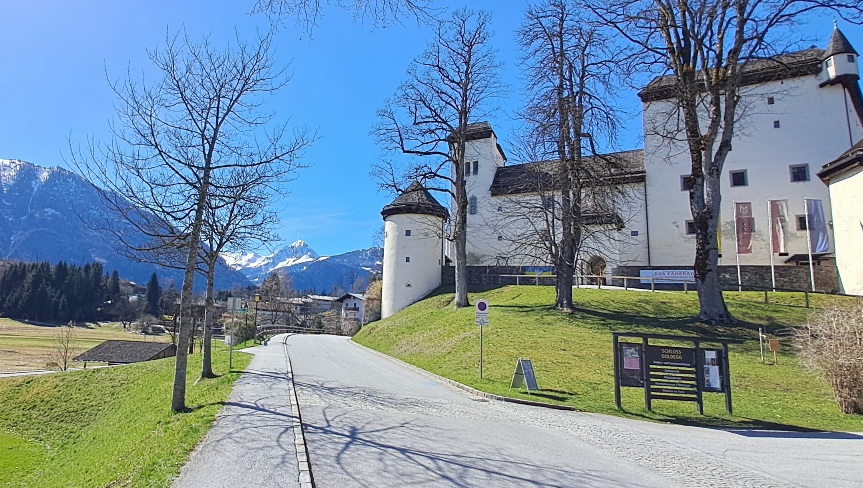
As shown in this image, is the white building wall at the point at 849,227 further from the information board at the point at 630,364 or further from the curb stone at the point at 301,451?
the curb stone at the point at 301,451

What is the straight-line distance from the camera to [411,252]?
43.2 m

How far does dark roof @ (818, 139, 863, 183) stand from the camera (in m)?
24.9

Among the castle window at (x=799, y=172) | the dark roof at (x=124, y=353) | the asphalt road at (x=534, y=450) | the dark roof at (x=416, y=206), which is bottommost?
the dark roof at (x=124, y=353)

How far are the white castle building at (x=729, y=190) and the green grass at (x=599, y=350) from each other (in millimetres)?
6146

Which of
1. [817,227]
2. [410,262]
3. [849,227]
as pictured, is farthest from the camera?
[410,262]

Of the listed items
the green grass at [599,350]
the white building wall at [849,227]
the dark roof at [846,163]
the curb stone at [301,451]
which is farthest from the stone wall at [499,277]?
the curb stone at [301,451]

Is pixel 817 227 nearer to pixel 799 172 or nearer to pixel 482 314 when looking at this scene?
pixel 799 172

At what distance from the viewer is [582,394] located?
13094 millimetres

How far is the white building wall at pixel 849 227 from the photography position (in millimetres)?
24922

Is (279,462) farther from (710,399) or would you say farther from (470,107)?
(470,107)

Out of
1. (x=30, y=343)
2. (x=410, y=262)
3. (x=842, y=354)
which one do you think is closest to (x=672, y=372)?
(x=842, y=354)

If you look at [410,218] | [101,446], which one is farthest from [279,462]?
[410,218]

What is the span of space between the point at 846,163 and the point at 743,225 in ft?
35.5

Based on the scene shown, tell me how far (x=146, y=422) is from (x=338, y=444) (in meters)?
6.96
